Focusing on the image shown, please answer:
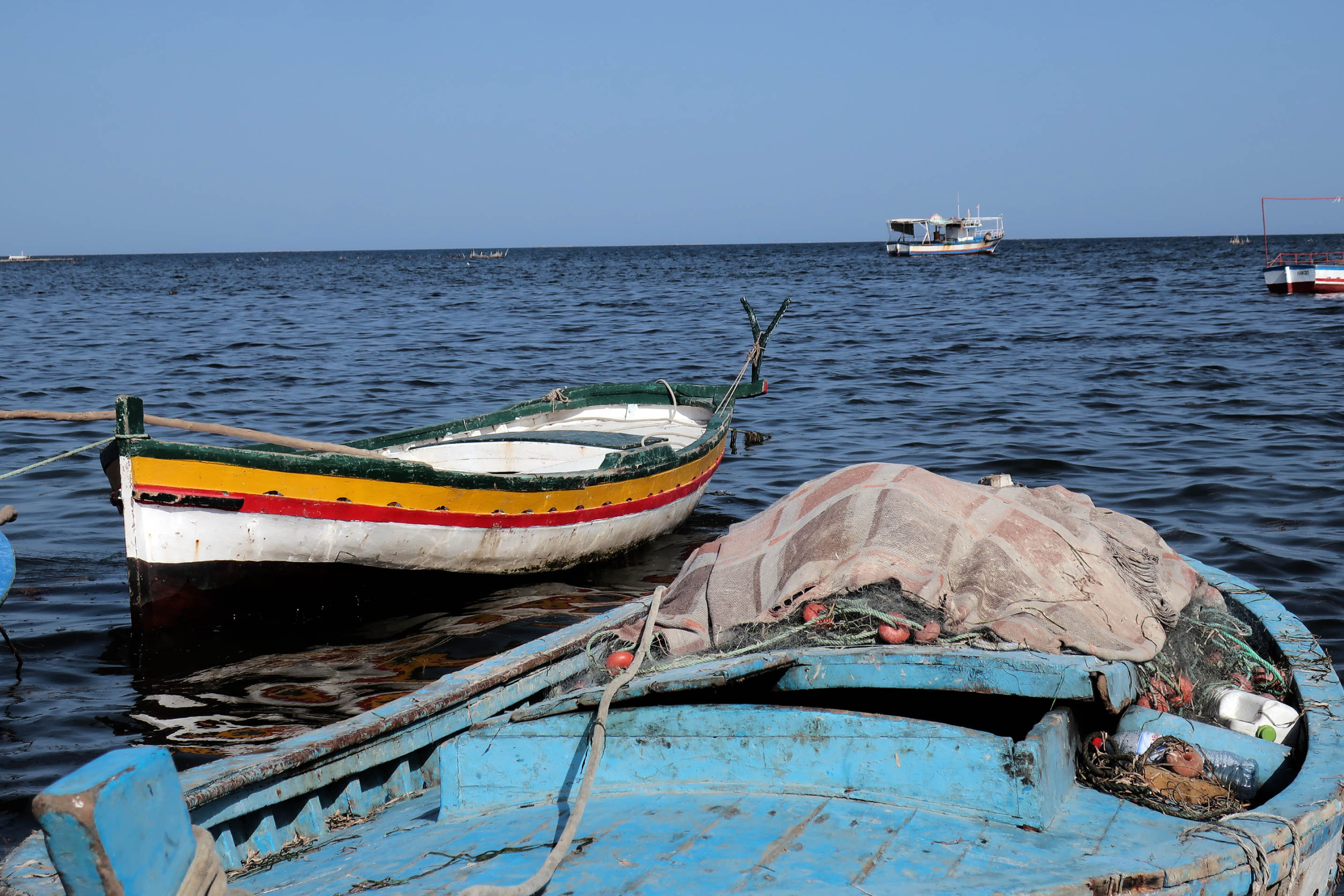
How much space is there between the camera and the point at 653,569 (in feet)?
29.0

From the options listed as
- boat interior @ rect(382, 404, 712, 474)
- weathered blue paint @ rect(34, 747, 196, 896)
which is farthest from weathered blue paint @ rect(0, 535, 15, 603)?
weathered blue paint @ rect(34, 747, 196, 896)

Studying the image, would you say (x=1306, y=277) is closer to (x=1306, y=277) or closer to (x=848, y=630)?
(x=1306, y=277)

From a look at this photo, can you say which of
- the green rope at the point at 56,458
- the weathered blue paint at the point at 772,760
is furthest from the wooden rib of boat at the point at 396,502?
the weathered blue paint at the point at 772,760

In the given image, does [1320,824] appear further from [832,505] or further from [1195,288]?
[1195,288]

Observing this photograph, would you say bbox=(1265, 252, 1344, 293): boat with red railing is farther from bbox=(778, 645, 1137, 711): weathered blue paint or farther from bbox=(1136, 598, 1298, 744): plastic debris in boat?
bbox=(778, 645, 1137, 711): weathered blue paint

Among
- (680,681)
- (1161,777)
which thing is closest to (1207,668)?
(1161,777)

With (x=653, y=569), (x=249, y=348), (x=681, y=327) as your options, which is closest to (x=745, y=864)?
(x=653, y=569)

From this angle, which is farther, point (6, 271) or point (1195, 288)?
point (6, 271)

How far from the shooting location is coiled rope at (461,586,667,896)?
2.34m

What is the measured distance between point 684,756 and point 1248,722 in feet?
7.66

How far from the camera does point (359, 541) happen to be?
6.74 meters

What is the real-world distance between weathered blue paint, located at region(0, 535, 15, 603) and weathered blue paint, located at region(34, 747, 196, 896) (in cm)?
481

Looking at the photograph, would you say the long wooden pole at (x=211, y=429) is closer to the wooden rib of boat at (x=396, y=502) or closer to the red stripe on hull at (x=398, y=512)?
the wooden rib of boat at (x=396, y=502)

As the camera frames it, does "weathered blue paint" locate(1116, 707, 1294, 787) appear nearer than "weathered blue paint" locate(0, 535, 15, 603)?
Yes
